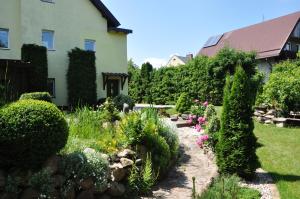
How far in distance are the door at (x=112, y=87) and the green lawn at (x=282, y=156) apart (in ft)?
36.6

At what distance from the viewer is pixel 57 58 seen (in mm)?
20719

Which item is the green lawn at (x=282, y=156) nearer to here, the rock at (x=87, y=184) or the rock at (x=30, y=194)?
the rock at (x=87, y=184)

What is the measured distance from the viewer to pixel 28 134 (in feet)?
16.8

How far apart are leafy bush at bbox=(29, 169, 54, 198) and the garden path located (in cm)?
202

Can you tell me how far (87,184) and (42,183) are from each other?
2.26 feet

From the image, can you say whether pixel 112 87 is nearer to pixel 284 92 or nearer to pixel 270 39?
pixel 284 92

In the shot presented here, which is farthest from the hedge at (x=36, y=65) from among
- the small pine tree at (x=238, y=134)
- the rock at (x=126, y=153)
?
the rock at (x=126, y=153)

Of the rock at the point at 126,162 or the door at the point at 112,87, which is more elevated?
the door at the point at 112,87

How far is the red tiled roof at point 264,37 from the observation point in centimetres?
3366

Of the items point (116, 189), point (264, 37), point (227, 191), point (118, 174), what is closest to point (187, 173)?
point (227, 191)

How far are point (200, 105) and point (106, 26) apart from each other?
10.3 m

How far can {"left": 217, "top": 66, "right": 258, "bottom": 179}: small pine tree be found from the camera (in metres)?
7.93

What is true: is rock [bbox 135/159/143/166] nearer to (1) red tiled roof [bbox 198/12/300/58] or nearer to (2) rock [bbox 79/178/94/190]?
(2) rock [bbox 79/178/94/190]

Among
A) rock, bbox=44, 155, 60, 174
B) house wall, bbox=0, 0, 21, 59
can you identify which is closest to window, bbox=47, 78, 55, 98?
house wall, bbox=0, 0, 21, 59
